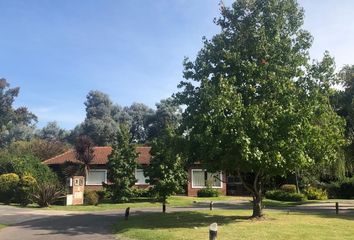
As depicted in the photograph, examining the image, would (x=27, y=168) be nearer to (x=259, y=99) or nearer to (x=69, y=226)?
(x=69, y=226)

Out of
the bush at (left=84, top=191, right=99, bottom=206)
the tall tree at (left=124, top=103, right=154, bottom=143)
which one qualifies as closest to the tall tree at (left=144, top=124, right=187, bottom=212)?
the bush at (left=84, top=191, right=99, bottom=206)

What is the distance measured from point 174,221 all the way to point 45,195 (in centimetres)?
1551

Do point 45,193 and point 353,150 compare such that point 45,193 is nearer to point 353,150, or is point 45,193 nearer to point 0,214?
point 0,214

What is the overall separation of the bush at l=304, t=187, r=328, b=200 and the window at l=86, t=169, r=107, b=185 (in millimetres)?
21053

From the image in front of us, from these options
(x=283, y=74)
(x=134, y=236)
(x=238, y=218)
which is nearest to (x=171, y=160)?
(x=238, y=218)

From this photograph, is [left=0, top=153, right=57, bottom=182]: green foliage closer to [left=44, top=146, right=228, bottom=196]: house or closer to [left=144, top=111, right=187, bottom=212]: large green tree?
[left=44, top=146, right=228, bottom=196]: house

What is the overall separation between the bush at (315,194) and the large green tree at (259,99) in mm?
20002

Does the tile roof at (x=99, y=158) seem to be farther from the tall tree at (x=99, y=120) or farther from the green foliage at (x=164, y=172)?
the tall tree at (x=99, y=120)

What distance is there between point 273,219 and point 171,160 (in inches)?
446

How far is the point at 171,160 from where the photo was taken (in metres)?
33.6

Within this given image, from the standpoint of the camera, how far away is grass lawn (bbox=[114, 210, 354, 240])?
59.5ft

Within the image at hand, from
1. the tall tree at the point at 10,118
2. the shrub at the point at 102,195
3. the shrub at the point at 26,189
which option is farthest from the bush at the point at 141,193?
the tall tree at the point at 10,118

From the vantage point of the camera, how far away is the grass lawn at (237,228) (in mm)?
18141

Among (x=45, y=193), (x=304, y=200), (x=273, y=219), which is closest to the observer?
(x=273, y=219)
